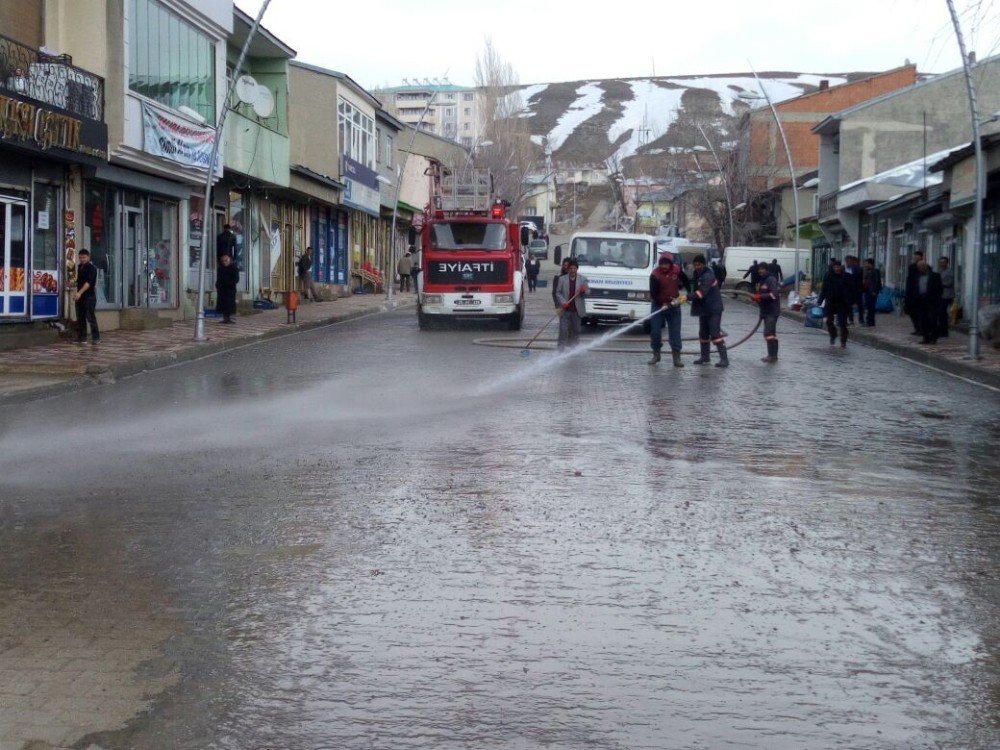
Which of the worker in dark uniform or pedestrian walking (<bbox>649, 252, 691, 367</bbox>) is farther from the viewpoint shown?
the worker in dark uniform

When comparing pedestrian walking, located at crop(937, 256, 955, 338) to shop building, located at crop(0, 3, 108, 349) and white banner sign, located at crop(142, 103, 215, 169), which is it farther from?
shop building, located at crop(0, 3, 108, 349)

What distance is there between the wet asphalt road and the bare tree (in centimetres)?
9033

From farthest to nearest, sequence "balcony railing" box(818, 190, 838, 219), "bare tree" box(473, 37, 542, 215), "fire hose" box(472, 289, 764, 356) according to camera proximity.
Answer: "bare tree" box(473, 37, 542, 215)
"balcony railing" box(818, 190, 838, 219)
"fire hose" box(472, 289, 764, 356)

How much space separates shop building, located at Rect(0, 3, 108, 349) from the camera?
67.9 feet

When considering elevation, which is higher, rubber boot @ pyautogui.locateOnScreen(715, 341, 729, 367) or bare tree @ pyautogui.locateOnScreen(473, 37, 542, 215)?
bare tree @ pyautogui.locateOnScreen(473, 37, 542, 215)

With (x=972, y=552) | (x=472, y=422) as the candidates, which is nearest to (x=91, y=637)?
(x=972, y=552)

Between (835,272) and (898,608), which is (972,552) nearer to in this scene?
(898,608)

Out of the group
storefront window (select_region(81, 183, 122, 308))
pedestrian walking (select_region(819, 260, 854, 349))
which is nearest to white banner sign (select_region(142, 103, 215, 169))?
storefront window (select_region(81, 183, 122, 308))

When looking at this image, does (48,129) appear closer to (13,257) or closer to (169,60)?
(13,257)

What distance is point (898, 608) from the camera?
5887 mm

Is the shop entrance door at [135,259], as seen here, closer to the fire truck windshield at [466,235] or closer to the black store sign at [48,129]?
the black store sign at [48,129]

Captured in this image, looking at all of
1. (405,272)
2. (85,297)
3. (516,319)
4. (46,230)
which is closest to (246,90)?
(516,319)

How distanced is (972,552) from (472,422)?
245 inches

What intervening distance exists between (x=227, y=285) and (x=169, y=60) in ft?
16.2
